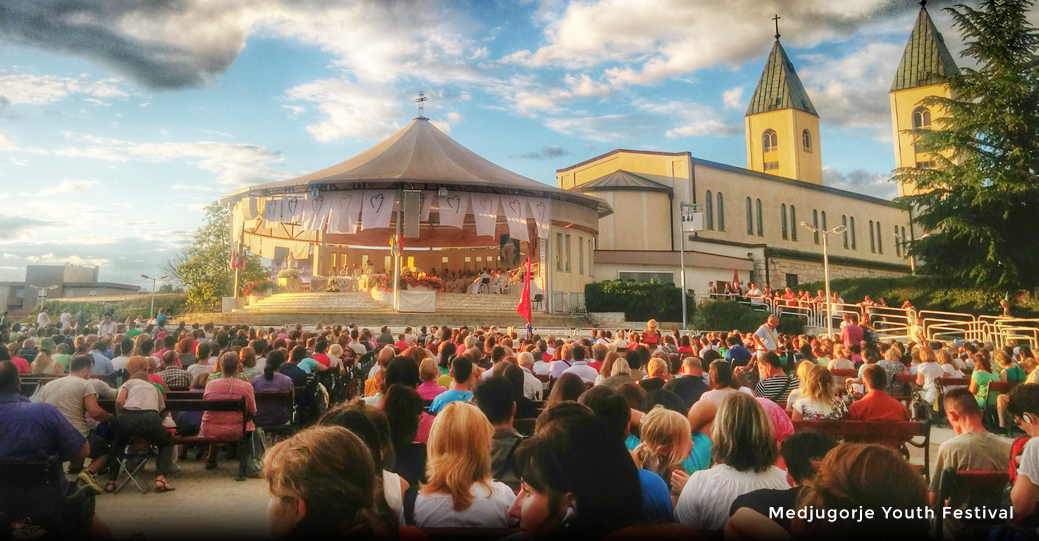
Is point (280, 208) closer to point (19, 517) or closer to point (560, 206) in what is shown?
point (560, 206)

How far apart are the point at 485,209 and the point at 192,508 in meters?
19.4

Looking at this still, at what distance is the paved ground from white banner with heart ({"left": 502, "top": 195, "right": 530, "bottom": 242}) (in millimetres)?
17748

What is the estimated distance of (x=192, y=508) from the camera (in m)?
5.58

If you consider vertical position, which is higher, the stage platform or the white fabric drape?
the white fabric drape

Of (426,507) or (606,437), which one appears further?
(426,507)

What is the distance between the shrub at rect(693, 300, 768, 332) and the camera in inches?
1038

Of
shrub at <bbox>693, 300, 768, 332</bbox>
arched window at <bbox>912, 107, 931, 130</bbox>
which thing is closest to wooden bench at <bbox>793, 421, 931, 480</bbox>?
shrub at <bbox>693, 300, 768, 332</bbox>

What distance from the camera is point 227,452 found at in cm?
778

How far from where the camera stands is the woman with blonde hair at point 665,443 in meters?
3.60

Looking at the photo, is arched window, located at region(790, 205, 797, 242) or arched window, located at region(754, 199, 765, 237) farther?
arched window, located at region(790, 205, 797, 242)

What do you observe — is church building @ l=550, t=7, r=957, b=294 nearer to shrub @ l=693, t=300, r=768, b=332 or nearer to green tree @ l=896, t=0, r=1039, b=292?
green tree @ l=896, t=0, r=1039, b=292

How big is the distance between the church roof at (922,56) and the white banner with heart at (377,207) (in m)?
45.0

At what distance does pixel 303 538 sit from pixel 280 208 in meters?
24.5

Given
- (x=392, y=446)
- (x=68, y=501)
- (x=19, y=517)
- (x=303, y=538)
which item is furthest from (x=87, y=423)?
(x=303, y=538)
